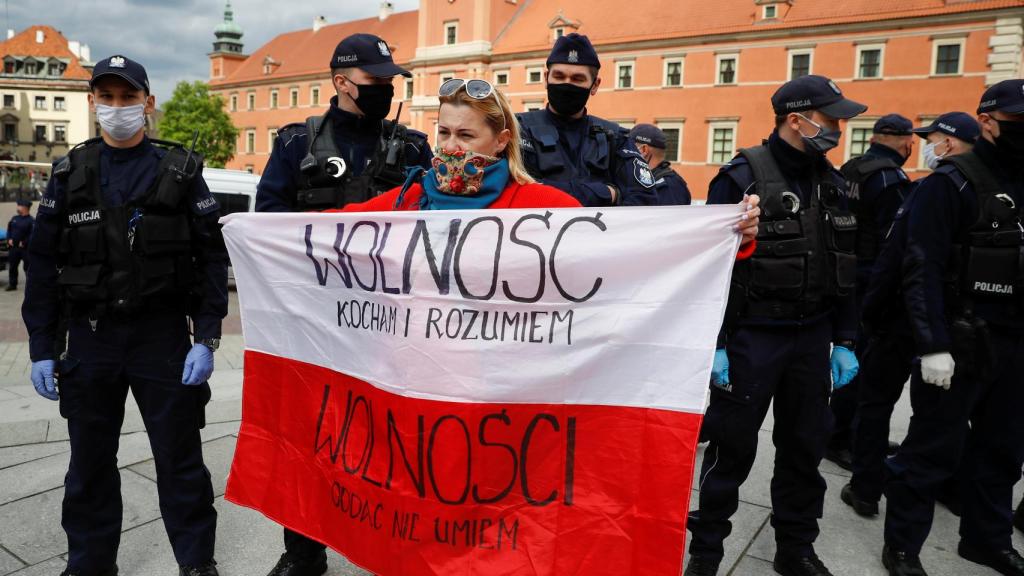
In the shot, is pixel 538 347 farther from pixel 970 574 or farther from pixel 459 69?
pixel 459 69

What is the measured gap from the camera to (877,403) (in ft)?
14.4

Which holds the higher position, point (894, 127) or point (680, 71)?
point (680, 71)

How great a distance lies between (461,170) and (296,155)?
1321 millimetres

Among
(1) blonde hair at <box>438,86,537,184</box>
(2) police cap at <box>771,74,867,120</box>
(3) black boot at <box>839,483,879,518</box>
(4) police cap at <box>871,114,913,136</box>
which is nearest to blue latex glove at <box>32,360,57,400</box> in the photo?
(1) blonde hair at <box>438,86,537,184</box>

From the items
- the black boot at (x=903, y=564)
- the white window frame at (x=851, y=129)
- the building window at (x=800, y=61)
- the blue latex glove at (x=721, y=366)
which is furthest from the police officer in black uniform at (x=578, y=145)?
the building window at (x=800, y=61)

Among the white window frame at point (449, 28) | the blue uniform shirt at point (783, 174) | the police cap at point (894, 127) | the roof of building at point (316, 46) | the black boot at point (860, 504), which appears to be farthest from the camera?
the roof of building at point (316, 46)

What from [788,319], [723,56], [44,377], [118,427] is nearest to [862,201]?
[788,319]

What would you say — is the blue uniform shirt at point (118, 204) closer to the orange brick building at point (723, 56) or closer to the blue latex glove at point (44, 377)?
the blue latex glove at point (44, 377)

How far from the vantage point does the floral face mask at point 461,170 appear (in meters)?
2.52

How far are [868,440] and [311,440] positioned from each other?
3.31 m

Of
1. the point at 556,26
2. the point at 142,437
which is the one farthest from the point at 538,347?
the point at 556,26

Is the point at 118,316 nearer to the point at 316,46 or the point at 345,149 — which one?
the point at 345,149

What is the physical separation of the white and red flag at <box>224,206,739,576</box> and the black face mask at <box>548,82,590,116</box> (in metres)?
1.43

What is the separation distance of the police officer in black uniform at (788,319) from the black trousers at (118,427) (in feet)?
7.61
